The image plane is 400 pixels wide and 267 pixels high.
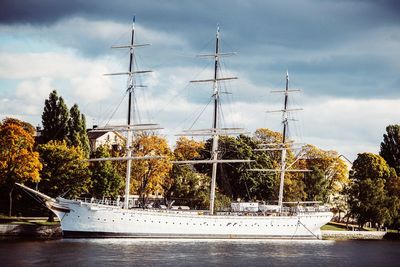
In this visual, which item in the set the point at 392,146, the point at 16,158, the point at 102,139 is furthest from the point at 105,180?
the point at 392,146

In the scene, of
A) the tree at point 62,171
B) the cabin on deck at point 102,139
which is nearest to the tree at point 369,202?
the cabin on deck at point 102,139

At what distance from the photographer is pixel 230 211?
9006cm

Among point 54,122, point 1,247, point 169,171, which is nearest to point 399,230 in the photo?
point 169,171

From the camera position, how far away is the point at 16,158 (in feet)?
245

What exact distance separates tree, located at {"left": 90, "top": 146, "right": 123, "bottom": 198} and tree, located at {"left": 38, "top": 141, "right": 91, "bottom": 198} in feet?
18.3

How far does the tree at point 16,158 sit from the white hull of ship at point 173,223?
493cm

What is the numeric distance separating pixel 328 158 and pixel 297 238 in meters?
30.7

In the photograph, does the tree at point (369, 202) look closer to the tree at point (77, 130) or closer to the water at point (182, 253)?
the water at point (182, 253)

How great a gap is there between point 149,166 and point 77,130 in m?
12.6

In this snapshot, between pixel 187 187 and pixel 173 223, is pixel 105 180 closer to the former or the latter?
pixel 173 223

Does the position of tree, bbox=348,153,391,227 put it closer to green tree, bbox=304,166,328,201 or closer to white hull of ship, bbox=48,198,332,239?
green tree, bbox=304,166,328,201

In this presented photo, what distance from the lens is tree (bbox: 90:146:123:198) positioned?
8619 centimetres

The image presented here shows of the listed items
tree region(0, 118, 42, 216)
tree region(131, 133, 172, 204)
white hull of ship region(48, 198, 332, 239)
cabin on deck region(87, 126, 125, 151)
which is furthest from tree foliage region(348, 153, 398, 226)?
tree region(0, 118, 42, 216)

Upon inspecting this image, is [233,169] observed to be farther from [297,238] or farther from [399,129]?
[399,129]
